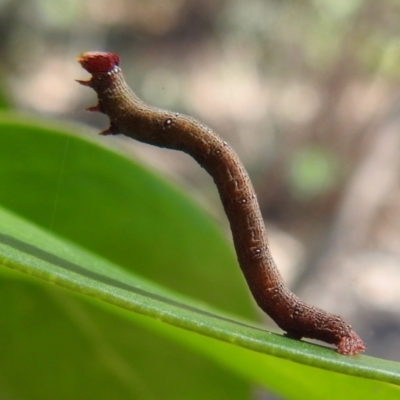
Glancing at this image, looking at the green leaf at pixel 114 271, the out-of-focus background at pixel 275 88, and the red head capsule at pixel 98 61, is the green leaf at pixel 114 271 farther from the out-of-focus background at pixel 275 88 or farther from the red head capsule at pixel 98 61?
the out-of-focus background at pixel 275 88

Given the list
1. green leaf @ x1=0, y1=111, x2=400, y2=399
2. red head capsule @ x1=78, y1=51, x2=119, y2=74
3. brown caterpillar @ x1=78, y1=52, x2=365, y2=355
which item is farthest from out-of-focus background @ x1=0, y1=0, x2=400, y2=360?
red head capsule @ x1=78, y1=51, x2=119, y2=74

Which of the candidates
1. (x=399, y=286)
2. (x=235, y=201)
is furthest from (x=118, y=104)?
(x=399, y=286)

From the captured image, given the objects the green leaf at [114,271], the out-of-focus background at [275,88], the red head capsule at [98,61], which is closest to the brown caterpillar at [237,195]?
the red head capsule at [98,61]

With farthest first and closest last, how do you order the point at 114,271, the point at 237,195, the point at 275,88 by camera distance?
the point at 275,88, the point at 237,195, the point at 114,271

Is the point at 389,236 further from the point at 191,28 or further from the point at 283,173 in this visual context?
the point at 191,28

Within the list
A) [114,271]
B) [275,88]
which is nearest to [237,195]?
[114,271]

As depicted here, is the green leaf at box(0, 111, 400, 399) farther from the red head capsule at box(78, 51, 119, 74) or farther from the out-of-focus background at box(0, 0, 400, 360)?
→ the out-of-focus background at box(0, 0, 400, 360)

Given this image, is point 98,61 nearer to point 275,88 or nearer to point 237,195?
point 237,195
